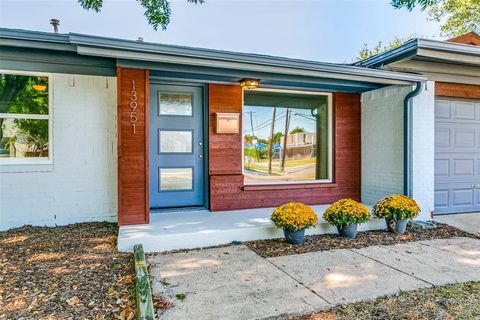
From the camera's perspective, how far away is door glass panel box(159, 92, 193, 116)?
203 inches

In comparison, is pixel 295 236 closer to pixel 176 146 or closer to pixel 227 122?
pixel 227 122

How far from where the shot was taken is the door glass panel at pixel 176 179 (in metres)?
5.17

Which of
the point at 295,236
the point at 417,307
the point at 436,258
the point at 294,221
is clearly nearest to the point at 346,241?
the point at 295,236

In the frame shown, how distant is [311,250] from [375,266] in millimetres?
746

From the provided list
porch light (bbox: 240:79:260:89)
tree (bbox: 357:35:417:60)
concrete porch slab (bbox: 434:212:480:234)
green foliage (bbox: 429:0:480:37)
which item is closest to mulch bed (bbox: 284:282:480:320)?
concrete porch slab (bbox: 434:212:480:234)

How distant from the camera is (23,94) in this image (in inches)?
178

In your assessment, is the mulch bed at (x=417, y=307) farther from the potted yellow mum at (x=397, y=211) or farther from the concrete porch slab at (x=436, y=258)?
the potted yellow mum at (x=397, y=211)

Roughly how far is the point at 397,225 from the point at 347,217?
3.12 ft

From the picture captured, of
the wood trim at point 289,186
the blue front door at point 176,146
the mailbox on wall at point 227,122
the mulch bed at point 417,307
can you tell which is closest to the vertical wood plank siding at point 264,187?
the wood trim at point 289,186

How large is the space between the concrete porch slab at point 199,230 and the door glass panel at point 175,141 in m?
1.02

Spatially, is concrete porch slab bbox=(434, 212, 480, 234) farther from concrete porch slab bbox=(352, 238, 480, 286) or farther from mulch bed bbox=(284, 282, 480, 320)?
mulch bed bbox=(284, 282, 480, 320)

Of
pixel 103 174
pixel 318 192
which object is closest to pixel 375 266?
pixel 318 192

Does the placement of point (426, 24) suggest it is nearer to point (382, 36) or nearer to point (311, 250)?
point (382, 36)

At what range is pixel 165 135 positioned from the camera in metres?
5.18
